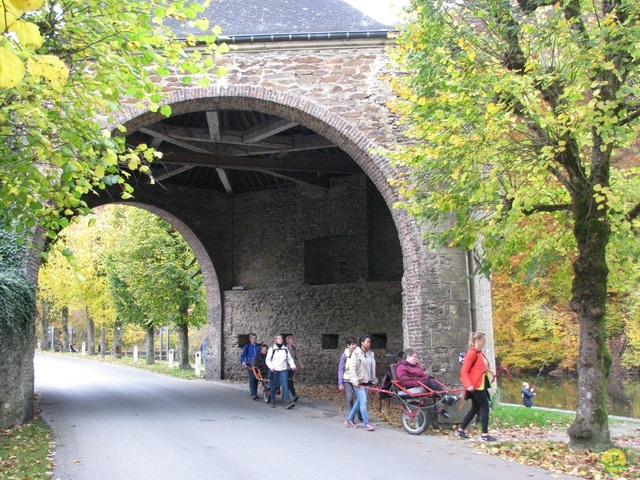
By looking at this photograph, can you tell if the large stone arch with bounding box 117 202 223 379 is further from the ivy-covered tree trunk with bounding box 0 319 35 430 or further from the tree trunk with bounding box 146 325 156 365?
the ivy-covered tree trunk with bounding box 0 319 35 430

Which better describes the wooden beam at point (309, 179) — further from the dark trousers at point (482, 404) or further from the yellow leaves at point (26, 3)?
the yellow leaves at point (26, 3)

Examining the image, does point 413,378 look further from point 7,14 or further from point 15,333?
point 7,14

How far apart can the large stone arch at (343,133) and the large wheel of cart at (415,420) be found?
55.4 inches

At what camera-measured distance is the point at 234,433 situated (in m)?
9.23

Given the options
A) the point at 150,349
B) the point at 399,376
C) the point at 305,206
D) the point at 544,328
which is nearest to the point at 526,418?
the point at 399,376

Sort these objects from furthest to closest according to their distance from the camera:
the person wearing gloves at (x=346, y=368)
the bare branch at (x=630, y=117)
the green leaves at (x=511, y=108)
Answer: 1. the person wearing gloves at (x=346, y=368)
2. the bare branch at (x=630, y=117)
3. the green leaves at (x=511, y=108)

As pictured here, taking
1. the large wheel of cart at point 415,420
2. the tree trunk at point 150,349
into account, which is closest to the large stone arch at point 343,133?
the large wheel of cart at point 415,420

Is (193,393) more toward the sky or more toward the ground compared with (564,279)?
more toward the ground

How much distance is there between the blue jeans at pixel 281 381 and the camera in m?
12.2

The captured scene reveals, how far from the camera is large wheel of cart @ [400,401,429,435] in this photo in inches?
365

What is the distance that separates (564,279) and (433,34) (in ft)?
14.9

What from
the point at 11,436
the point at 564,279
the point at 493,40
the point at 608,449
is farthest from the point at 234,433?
the point at 493,40

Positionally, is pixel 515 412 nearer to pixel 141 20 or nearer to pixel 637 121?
pixel 637 121

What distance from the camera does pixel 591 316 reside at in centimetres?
785
